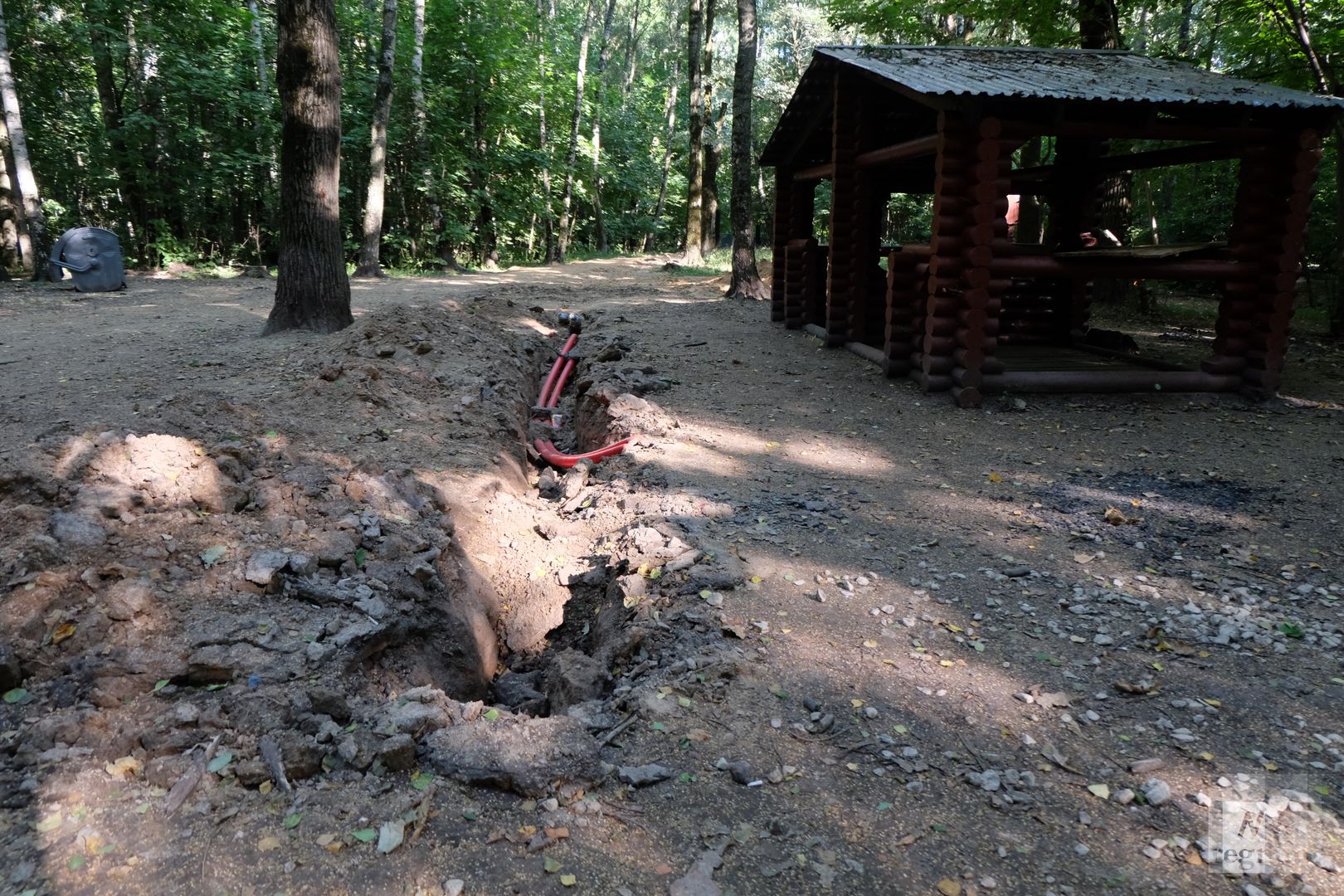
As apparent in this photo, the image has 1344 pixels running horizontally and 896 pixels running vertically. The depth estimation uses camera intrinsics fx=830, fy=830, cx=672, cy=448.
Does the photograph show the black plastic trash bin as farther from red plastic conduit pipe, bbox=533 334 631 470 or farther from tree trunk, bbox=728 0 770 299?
tree trunk, bbox=728 0 770 299

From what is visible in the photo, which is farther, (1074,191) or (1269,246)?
(1074,191)

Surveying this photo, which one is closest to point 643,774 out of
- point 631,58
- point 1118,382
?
point 1118,382

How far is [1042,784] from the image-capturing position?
2.94 meters

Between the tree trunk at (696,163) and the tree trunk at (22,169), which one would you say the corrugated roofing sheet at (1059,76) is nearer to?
the tree trunk at (22,169)

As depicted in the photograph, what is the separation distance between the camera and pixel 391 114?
21.9 metres

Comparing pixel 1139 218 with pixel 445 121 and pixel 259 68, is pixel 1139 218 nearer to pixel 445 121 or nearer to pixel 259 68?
pixel 445 121

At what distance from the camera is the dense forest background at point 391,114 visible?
54.8 feet

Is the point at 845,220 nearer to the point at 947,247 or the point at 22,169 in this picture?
the point at 947,247

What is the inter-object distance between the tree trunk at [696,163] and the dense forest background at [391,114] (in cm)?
54

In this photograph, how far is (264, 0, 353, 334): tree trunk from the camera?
893 cm

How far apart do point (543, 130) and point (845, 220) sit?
58.5 feet

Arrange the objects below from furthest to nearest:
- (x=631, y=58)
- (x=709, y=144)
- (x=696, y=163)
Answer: (x=631, y=58)
(x=696, y=163)
(x=709, y=144)

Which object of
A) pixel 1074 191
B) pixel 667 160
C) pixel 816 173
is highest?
pixel 667 160

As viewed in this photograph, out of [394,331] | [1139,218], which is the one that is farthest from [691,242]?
[394,331]
